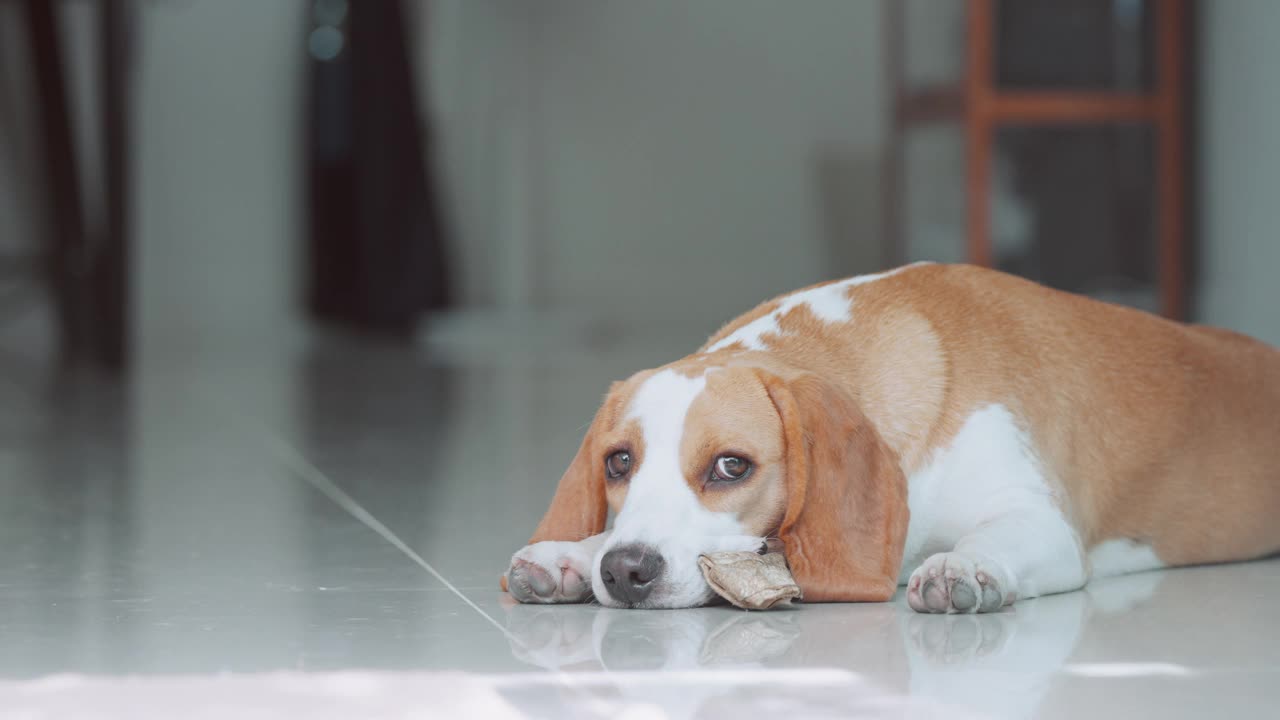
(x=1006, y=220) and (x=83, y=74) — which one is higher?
(x=83, y=74)

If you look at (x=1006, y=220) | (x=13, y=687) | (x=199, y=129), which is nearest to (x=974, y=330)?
(x=13, y=687)

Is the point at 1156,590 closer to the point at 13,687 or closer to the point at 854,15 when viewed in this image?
the point at 13,687

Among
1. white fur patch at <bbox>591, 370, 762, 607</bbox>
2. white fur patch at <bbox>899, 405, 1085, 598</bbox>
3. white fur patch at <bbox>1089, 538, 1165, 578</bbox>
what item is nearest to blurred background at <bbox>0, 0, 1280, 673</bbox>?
white fur patch at <bbox>591, 370, 762, 607</bbox>

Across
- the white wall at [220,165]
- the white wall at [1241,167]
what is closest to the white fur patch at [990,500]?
the white wall at [1241,167]

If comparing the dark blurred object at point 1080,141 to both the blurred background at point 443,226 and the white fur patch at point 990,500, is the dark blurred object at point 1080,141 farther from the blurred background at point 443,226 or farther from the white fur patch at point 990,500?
the white fur patch at point 990,500

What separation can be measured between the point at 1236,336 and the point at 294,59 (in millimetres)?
7985

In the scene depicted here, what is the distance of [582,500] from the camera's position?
7.82 ft

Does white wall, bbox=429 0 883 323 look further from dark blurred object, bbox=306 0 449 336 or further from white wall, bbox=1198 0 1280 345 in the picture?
white wall, bbox=1198 0 1280 345

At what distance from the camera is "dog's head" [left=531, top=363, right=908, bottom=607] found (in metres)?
2.16

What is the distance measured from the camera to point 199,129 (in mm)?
10055

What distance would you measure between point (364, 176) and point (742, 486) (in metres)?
8.09

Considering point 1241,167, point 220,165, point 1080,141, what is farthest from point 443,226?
point 1241,167

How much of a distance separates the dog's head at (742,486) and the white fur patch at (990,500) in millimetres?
131

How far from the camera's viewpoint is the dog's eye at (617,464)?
228 centimetres
